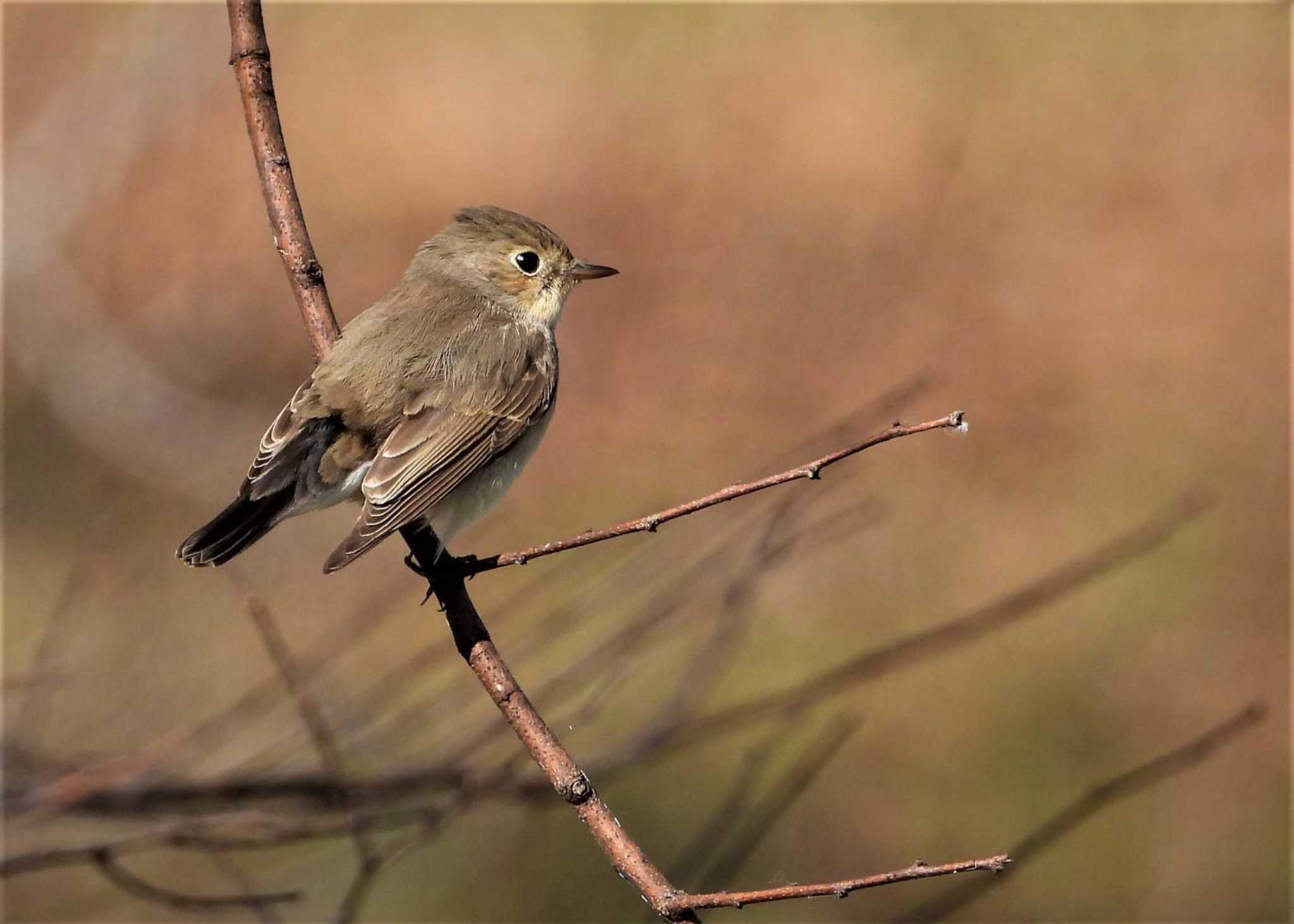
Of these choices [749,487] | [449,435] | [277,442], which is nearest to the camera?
[749,487]

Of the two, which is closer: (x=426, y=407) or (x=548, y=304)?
(x=426, y=407)

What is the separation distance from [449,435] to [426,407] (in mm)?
103

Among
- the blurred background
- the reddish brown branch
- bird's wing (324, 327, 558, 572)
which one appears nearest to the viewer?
the reddish brown branch

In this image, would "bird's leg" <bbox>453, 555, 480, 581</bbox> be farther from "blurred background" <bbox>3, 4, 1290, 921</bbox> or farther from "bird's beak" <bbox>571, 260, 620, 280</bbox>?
"bird's beak" <bbox>571, 260, 620, 280</bbox>

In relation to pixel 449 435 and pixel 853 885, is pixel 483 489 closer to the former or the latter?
pixel 449 435

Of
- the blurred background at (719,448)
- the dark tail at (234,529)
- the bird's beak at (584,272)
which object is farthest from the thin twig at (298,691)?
the bird's beak at (584,272)

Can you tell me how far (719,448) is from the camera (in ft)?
30.0

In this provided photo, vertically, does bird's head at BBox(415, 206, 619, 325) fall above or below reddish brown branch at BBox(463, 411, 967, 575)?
above

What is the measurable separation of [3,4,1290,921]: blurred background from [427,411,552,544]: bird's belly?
1.03 ft

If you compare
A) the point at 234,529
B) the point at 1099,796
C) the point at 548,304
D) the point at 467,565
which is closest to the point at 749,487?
the point at 467,565

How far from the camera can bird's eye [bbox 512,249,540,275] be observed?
448 cm

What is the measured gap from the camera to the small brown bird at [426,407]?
359 cm

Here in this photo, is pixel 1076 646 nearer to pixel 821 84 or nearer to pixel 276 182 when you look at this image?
pixel 821 84

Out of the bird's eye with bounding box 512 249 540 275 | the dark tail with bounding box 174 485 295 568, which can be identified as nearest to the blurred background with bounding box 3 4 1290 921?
the dark tail with bounding box 174 485 295 568
